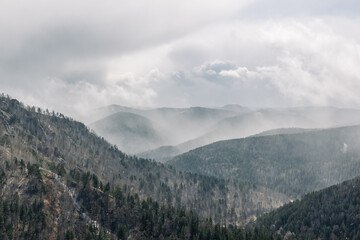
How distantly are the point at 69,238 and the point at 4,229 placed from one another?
3881 cm

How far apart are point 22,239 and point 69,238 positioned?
30.0m

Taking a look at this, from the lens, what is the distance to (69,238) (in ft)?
653

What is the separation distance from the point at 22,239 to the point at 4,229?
43.6 ft

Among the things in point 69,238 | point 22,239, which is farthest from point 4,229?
point 69,238

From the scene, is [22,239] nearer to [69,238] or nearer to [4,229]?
[4,229]

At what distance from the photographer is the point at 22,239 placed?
7869 inches

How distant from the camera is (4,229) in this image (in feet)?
634
